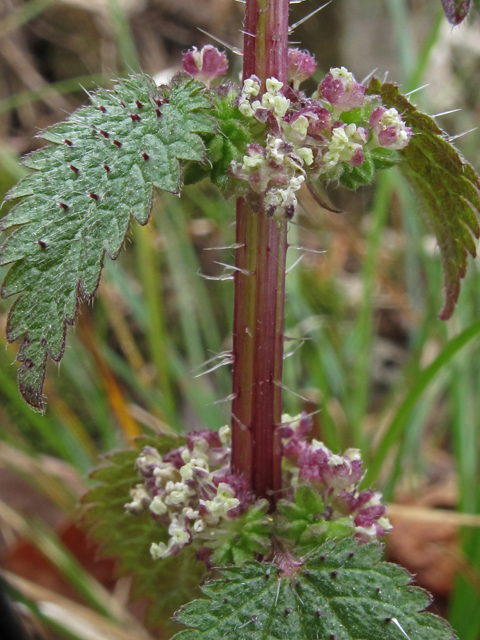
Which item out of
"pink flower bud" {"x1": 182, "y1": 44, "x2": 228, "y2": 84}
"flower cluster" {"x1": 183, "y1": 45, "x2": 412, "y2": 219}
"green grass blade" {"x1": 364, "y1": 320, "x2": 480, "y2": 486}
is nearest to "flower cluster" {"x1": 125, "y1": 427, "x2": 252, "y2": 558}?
"flower cluster" {"x1": 183, "y1": 45, "x2": 412, "y2": 219}

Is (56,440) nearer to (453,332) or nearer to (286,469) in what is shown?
(286,469)

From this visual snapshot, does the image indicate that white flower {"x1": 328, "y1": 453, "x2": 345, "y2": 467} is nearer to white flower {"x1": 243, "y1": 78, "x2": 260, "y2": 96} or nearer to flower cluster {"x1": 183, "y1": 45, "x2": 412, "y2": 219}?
flower cluster {"x1": 183, "y1": 45, "x2": 412, "y2": 219}

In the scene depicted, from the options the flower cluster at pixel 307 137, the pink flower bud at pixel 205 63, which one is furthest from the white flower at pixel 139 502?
the pink flower bud at pixel 205 63

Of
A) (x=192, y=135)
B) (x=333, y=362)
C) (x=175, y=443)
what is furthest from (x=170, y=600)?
(x=333, y=362)


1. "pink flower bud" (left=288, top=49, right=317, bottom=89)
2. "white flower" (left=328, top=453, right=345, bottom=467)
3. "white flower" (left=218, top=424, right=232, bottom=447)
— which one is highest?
"pink flower bud" (left=288, top=49, right=317, bottom=89)

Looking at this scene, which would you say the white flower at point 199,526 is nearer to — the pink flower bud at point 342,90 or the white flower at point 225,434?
the white flower at point 225,434

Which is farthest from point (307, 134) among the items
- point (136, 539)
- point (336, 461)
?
point (136, 539)
